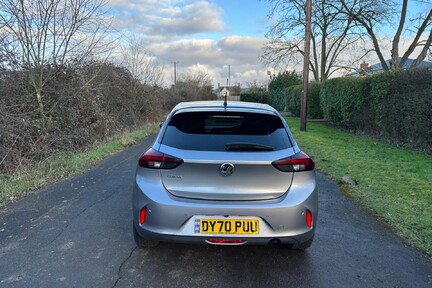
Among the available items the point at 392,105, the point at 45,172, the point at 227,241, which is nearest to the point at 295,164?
the point at 227,241

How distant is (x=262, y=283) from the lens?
3.02 m

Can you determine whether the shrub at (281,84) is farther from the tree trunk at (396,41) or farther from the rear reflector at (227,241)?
the rear reflector at (227,241)

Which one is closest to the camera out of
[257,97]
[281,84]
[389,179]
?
[389,179]

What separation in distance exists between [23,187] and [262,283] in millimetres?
4798

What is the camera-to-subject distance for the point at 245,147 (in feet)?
10.4

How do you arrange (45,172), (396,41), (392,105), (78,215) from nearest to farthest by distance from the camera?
(78,215)
(45,172)
(392,105)
(396,41)

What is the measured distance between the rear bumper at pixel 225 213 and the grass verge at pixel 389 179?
173 centimetres

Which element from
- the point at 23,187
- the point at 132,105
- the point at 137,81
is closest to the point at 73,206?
the point at 23,187

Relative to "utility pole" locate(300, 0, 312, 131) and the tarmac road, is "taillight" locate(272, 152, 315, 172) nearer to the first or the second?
the tarmac road

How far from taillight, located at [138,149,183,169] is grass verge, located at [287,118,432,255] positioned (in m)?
2.86

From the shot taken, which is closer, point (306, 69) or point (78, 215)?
point (78, 215)

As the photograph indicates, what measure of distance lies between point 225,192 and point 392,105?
34.5ft

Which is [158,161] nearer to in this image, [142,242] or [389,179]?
[142,242]

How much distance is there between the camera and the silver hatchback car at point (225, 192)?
296 centimetres
